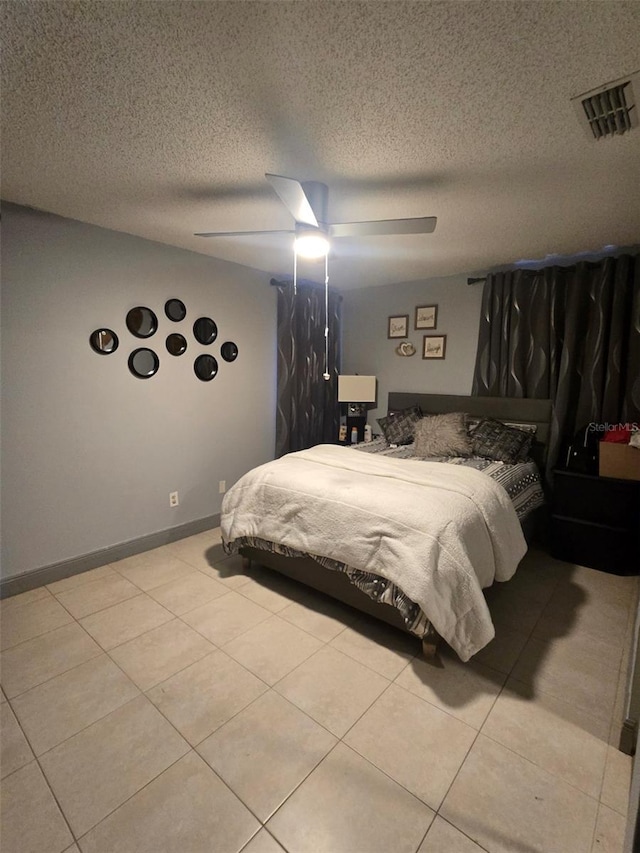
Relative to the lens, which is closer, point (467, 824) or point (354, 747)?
point (467, 824)

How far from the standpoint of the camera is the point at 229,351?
11.7 ft

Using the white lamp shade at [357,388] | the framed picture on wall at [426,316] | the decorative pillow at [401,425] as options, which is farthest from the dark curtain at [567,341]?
the white lamp shade at [357,388]

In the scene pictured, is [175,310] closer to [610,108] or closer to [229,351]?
[229,351]

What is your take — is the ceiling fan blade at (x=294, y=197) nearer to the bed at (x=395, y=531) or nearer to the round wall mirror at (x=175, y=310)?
the bed at (x=395, y=531)

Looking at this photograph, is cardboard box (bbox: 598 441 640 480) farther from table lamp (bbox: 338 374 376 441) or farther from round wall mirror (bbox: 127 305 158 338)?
round wall mirror (bbox: 127 305 158 338)

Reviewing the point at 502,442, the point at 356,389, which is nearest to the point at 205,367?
the point at 356,389

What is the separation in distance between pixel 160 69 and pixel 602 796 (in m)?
2.89

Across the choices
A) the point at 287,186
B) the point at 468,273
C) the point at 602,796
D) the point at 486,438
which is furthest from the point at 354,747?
the point at 468,273

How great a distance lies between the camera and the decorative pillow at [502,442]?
309cm

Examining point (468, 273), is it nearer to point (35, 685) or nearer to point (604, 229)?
point (604, 229)

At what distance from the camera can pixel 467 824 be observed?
3.99ft

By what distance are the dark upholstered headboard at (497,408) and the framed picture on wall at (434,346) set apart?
0.43 metres

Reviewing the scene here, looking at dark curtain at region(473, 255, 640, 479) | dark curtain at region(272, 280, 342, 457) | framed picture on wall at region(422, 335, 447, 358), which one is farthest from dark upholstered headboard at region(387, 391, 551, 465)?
dark curtain at region(272, 280, 342, 457)

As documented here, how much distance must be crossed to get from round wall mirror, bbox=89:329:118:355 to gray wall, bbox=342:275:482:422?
2.68 meters
